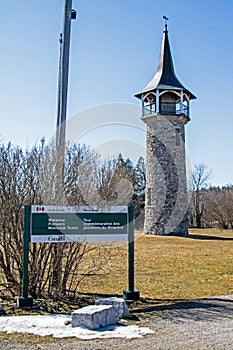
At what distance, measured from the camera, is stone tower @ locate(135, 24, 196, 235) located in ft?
93.9

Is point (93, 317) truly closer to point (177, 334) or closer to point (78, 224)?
point (177, 334)

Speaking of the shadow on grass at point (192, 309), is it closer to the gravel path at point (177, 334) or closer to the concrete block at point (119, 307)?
the gravel path at point (177, 334)

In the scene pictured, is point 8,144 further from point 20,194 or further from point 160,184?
point 160,184

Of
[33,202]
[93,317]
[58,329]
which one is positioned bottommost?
[58,329]

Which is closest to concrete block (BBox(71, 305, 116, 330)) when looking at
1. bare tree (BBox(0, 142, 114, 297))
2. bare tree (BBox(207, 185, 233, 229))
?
bare tree (BBox(0, 142, 114, 297))

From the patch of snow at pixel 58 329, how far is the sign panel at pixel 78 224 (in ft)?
4.51

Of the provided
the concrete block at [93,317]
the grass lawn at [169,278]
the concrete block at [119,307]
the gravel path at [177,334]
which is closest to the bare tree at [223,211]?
the grass lawn at [169,278]

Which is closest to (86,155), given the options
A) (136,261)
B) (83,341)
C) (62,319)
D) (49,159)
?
(49,159)

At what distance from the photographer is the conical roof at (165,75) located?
29.1 meters

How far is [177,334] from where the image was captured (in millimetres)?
4793

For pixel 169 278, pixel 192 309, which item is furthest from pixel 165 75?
pixel 192 309

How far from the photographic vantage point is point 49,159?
23.4ft

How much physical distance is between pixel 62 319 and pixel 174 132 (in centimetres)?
2421

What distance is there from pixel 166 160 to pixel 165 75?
607cm
